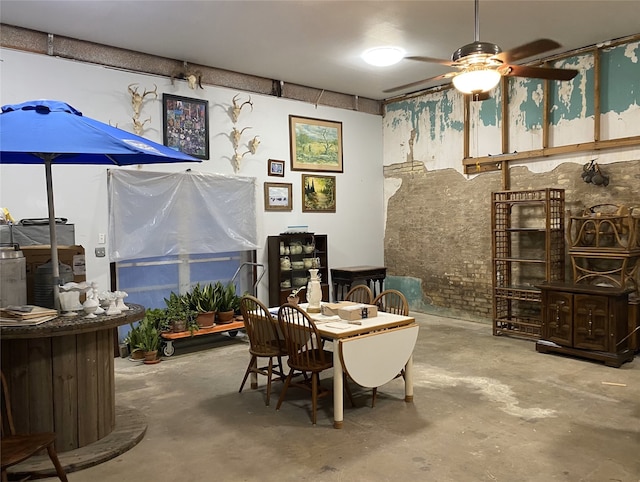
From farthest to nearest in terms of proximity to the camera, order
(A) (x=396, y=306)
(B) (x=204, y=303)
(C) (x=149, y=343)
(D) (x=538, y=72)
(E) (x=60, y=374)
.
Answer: (B) (x=204, y=303), (C) (x=149, y=343), (A) (x=396, y=306), (D) (x=538, y=72), (E) (x=60, y=374)

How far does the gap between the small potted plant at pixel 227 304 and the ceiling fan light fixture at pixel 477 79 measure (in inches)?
147

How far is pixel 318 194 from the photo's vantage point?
7680 mm

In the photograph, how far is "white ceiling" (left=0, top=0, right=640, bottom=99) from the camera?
4.71 meters

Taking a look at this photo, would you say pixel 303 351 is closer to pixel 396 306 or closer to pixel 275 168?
pixel 396 306

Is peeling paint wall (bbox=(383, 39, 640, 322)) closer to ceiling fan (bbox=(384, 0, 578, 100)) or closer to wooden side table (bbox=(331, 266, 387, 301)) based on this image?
wooden side table (bbox=(331, 266, 387, 301))

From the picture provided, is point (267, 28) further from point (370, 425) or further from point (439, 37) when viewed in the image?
point (370, 425)

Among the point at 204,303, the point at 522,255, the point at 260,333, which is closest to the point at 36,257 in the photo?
→ the point at 260,333

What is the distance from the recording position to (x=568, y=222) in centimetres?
602

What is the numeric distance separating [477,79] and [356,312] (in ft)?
6.32

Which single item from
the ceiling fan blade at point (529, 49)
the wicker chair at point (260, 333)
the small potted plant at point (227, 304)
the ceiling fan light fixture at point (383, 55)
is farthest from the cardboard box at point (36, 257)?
the ceiling fan light fixture at point (383, 55)

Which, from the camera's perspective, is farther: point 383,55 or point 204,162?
point 204,162

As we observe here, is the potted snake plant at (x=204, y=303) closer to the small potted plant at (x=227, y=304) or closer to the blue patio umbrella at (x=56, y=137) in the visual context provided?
the small potted plant at (x=227, y=304)

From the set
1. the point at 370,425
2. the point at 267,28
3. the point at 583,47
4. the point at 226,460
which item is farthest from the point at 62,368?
the point at 583,47

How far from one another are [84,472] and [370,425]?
186 cm
